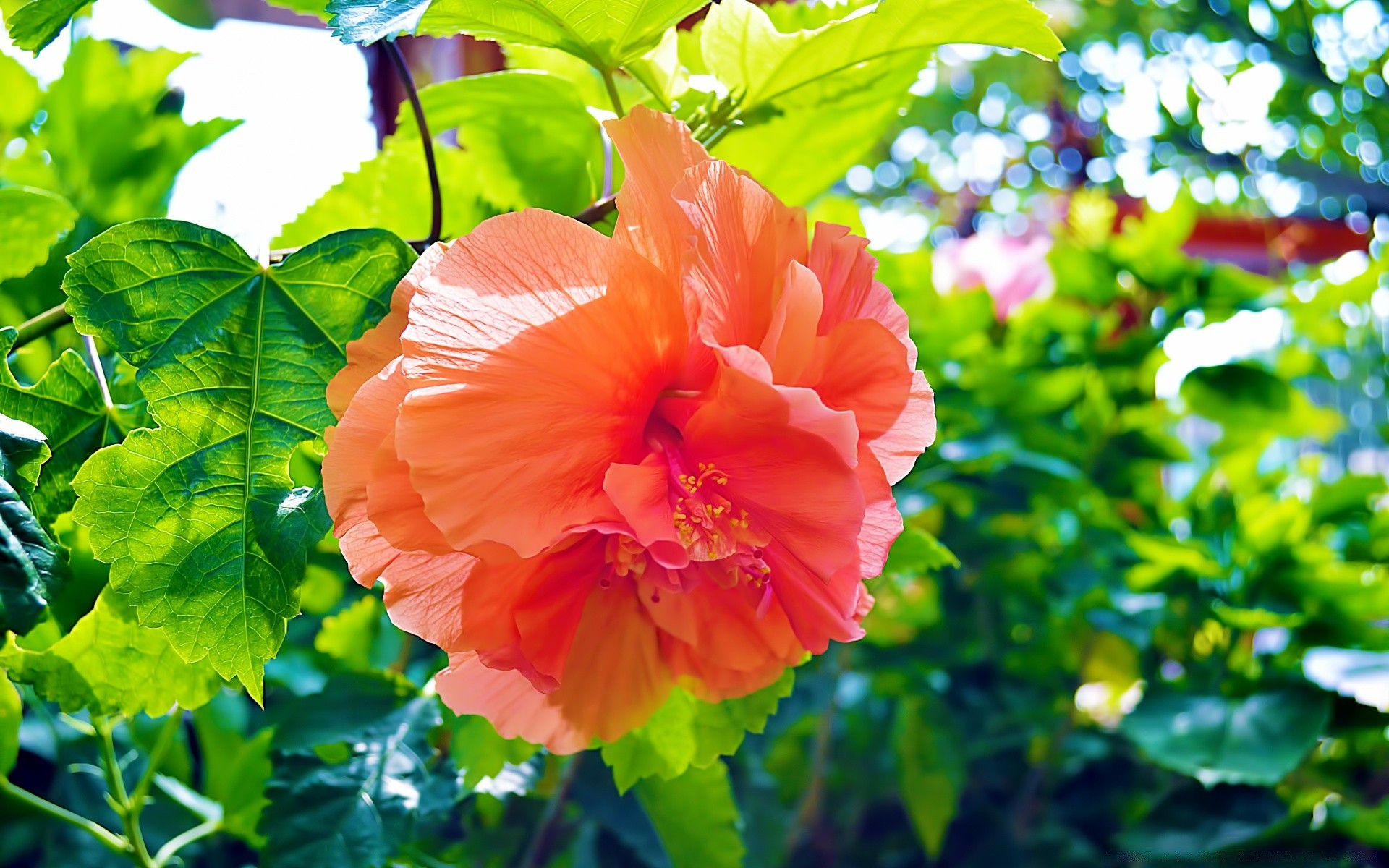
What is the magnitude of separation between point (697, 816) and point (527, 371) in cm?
26

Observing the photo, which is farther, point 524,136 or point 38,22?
point 524,136

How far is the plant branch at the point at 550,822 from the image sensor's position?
50 centimetres

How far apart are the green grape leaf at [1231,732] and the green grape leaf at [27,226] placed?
610 millimetres

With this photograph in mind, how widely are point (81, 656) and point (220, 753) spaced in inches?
12.2

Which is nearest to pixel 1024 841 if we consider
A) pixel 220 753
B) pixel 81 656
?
pixel 220 753

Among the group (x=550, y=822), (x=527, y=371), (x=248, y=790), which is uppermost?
(x=527, y=371)

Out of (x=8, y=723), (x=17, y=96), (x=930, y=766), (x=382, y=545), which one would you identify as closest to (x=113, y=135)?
(x=17, y=96)

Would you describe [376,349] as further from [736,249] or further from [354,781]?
[354,781]

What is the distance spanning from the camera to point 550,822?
20.8 inches

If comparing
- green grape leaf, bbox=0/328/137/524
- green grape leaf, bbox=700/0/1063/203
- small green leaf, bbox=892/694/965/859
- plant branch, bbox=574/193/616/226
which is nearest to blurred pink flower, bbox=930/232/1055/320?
small green leaf, bbox=892/694/965/859

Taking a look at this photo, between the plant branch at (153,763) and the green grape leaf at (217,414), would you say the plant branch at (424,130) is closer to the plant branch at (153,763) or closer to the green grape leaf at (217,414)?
the green grape leaf at (217,414)

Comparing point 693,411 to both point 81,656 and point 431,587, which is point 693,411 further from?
point 81,656

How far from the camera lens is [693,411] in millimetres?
263

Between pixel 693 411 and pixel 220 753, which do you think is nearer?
pixel 693 411
